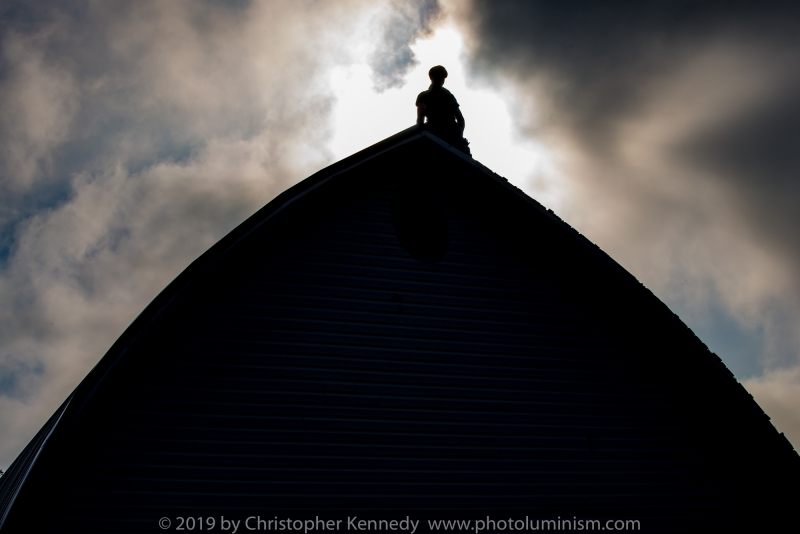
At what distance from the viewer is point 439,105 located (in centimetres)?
976

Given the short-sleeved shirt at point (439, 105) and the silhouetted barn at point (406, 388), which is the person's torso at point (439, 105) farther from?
the silhouetted barn at point (406, 388)

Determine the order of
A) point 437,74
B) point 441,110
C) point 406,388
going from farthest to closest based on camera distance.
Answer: point 437,74, point 441,110, point 406,388

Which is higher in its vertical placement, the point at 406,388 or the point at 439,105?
the point at 439,105

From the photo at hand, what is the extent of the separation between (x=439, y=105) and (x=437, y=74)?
66 centimetres

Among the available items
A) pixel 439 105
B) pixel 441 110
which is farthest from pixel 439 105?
pixel 441 110

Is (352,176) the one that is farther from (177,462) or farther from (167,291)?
(177,462)

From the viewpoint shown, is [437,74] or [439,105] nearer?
[439,105]

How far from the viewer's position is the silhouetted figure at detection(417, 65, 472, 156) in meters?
9.55

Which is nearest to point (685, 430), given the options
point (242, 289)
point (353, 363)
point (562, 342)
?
point (562, 342)

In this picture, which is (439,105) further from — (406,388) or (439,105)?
(406,388)

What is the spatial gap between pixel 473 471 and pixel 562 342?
2502mm

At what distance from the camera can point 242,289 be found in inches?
301

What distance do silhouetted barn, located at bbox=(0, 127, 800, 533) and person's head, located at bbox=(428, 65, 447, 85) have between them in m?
1.88

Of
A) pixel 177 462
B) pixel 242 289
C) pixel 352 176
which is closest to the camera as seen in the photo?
pixel 177 462
